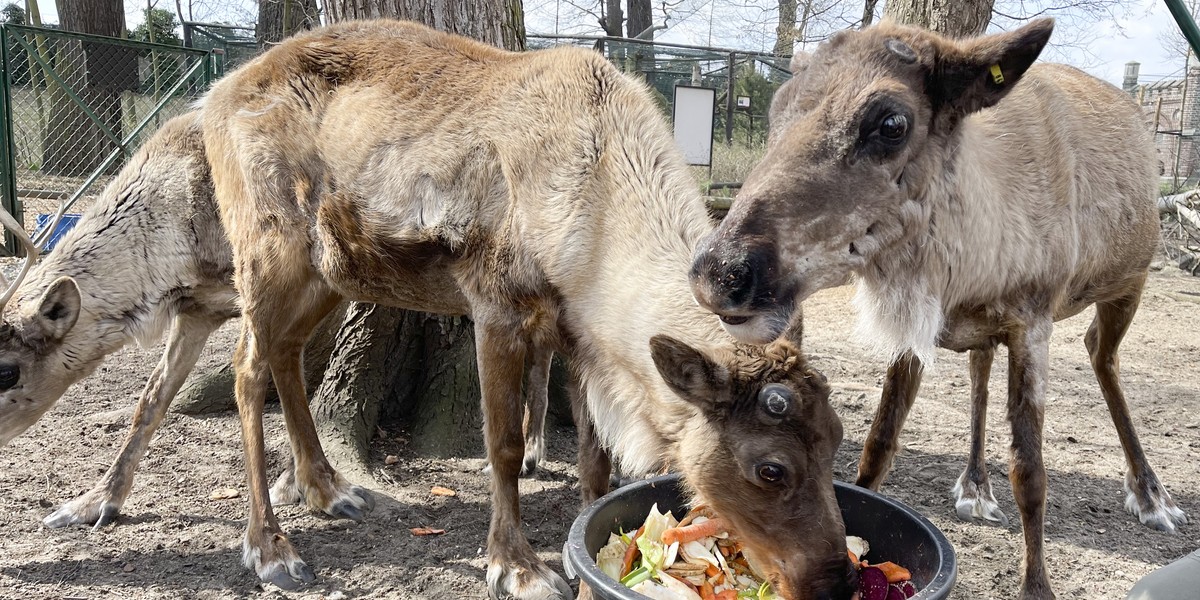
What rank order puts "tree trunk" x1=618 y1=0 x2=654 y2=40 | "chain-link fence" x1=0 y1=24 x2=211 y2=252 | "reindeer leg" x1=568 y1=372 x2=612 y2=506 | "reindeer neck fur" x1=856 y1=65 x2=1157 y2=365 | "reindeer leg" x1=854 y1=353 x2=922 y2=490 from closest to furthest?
"reindeer neck fur" x1=856 y1=65 x2=1157 y2=365 < "reindeer leg" x1=568 y1=372 x2=612 y2=506 < "reindeer leg" x1=854 y1=353 x2=922 y2=490 < "chain-link fence" x1=0 y1=24 x2=211 y2=252 < "tree trunk" x1=618 y1=0 x2=654 y2=40

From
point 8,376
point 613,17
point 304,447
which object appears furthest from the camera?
point 613,17

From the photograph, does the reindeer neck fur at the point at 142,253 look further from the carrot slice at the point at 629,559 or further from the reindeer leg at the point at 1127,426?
the reindeer leg at the point at 1127,426

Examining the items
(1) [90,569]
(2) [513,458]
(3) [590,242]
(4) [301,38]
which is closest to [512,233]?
(3) [590,242]

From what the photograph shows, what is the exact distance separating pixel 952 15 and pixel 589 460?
4299 mm

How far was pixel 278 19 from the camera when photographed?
463 inches

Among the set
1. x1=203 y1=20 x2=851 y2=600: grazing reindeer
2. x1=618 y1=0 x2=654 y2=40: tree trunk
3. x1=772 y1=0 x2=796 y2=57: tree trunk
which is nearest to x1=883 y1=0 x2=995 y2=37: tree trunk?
x1=203 y1=20 x2=851 y2=600: grazing reindeer

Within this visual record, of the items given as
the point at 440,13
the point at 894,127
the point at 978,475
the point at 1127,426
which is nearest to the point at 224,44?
the point at 440,13

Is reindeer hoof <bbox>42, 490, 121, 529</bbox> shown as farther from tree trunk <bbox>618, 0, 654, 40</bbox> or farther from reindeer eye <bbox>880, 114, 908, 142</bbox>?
tree trunk <bbox>618, 0, 654, 40</bbox>

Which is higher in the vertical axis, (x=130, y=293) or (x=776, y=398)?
(x=776, y=398)

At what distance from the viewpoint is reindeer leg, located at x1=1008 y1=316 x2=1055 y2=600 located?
3121 mm

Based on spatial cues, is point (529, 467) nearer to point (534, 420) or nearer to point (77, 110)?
point (534, 420)

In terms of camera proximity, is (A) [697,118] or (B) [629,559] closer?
(B) [629,559]

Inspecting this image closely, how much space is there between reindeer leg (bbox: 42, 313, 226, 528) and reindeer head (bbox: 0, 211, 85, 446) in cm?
Answer: 42

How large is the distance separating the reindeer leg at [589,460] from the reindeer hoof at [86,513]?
6.90ft
